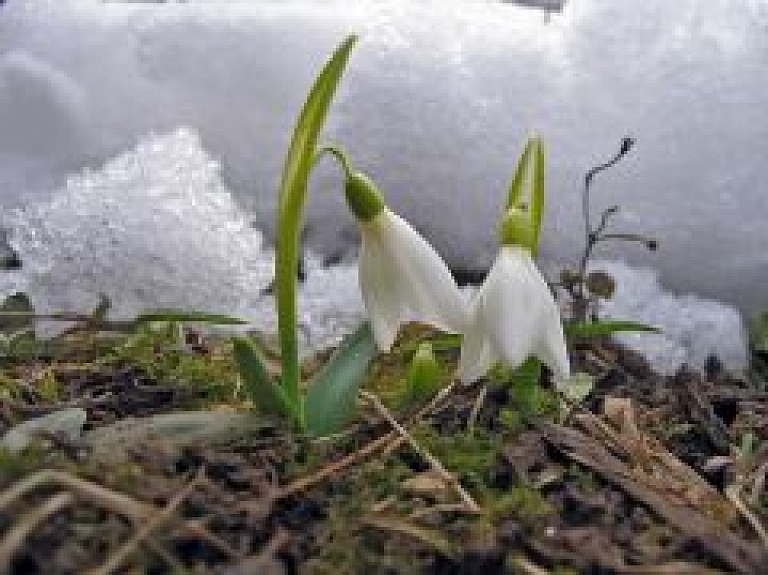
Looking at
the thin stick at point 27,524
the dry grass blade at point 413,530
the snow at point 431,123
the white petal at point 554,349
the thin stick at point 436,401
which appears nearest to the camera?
the thin stick at point 27,524

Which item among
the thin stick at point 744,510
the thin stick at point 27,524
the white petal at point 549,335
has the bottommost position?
the thin stick at point 744,510

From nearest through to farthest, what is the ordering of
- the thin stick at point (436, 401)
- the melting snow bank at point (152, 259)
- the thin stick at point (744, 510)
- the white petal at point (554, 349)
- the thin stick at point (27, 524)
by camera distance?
the thin stick at point (27, 524)
the thin stick at point (744, 510)
the white petal at point (554, 349)
the thin stick at point (436, 401)
the melting snow bank at point (152, 259)

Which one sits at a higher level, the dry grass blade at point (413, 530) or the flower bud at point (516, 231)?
the flower bud at point (516, 231)

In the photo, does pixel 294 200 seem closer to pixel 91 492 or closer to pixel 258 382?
pixel 258 382

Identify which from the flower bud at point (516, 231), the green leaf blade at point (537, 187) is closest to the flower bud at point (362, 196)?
the flower bud at point (516, 231)

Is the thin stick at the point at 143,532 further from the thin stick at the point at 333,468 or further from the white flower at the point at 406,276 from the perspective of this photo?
the white flower at the point at 406,276

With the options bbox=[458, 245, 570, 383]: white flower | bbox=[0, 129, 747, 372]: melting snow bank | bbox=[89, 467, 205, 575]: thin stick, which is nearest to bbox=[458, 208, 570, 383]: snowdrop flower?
bbox=[458, 245, 570, 383]: white flower

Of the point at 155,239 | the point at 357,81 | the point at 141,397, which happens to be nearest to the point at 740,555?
the point at 141,397

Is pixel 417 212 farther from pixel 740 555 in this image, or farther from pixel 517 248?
pixel 740 555
